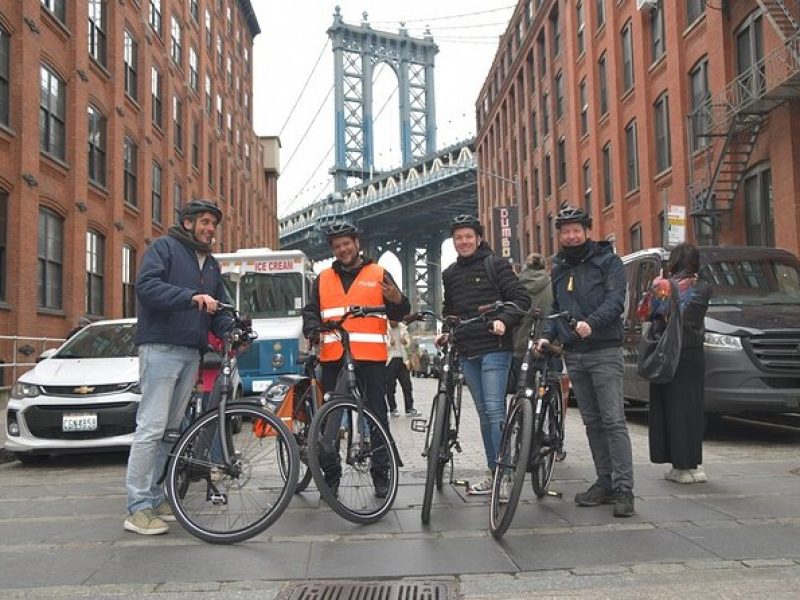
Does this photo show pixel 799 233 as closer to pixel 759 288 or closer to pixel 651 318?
pixel 759 288

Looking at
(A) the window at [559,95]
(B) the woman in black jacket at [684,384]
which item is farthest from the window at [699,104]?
(B) the woman in black jacket at [684,384]

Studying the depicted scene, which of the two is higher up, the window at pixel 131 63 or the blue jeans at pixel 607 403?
the window at pixel 131 63

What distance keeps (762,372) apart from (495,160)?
50.5m

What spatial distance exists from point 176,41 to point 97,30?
10281 mm

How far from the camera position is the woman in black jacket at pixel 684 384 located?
6078 millimetres

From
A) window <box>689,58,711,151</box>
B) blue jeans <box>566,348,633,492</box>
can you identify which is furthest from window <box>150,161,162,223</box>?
blue jeans <box>566,348,633,492</box>

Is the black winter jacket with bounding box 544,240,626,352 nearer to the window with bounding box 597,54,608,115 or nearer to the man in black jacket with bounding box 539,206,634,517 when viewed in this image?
the man in black jacket with bounding box 539,206,634,517

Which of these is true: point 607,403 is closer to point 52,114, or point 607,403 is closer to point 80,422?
point 80,422

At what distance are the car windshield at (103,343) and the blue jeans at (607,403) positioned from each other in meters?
5.27

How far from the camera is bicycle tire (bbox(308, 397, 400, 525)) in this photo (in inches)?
198

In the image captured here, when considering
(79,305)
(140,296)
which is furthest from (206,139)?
(140,296)

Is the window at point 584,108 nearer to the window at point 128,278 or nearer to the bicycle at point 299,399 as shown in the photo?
the window at point 128,278

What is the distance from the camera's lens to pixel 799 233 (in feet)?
58.2

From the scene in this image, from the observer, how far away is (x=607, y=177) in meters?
32.1
